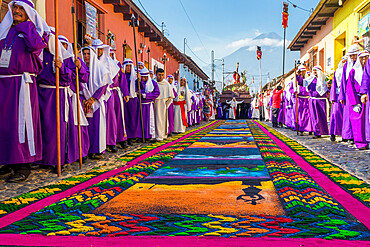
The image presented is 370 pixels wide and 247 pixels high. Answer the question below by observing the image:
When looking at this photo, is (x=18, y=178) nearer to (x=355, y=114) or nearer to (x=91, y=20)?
(x=355, y=114)

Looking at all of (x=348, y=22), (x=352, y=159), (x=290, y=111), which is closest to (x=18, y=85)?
(x=352, y=159)

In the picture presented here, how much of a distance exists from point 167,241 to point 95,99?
12.9ft

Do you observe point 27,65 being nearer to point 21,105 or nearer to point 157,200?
point 21,105

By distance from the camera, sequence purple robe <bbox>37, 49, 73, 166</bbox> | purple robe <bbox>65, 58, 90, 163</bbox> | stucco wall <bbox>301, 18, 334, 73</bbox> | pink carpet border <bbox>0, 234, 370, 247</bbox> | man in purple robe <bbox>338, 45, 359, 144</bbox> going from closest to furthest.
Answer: pink carpet border <bbox>0, 234, 370, 247</bbox>, purple robe <bbox>37, 49, 73, 166</bbox>, purple robe <bbox>65, 58, 90, 163</bbox>, man in purple robe <bbox>338, 45, 359, 144</bbox>, stucco wall <bbox>301, 18, 334, 73</bbox>

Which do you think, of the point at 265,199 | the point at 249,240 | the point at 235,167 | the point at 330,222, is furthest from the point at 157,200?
the point at 235,167

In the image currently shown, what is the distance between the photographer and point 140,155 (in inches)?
220

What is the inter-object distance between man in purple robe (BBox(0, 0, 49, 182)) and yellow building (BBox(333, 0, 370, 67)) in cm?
966

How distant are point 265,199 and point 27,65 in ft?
9.61

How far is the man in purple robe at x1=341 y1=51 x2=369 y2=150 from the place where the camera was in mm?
6266

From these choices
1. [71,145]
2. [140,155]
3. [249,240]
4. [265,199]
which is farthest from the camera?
[140,155]

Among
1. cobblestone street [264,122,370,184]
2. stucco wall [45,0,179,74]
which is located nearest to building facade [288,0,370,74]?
cobblestone street [264,122,370,184]

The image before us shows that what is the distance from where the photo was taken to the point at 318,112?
8.77 m

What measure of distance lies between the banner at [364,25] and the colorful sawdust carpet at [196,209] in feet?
26.0

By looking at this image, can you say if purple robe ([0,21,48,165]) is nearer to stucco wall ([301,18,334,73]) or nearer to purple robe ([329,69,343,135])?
purple robe ([329,69,343,135])
